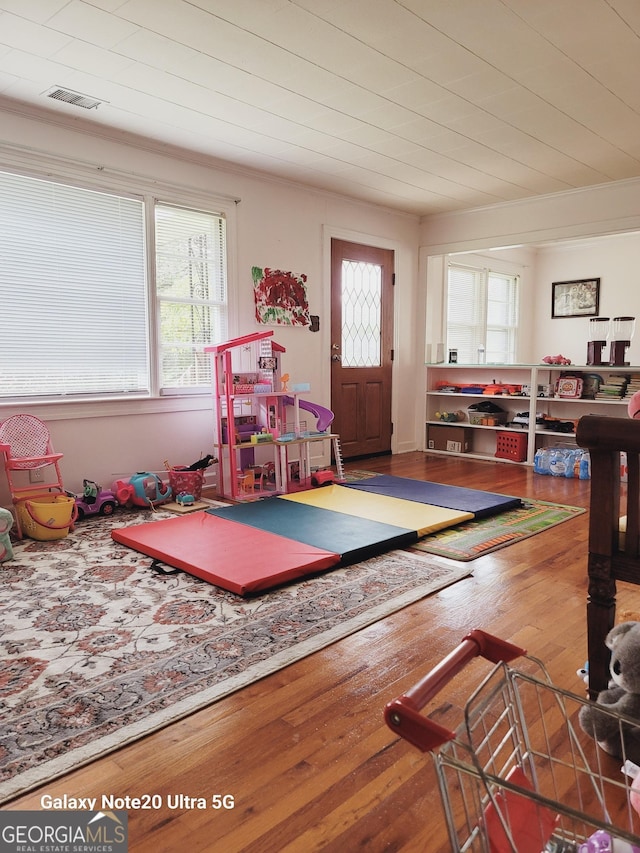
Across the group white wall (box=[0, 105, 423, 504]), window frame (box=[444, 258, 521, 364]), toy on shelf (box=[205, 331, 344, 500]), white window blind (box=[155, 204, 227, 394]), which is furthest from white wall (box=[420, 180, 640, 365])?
white window blind (box=[155, 204, 227, 394])

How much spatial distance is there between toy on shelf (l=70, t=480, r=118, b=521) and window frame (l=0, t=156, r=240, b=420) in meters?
0.53

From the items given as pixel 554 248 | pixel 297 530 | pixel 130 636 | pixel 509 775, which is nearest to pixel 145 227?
pixel 297 530

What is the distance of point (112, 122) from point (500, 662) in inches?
168

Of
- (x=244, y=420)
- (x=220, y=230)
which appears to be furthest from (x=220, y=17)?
(x=244, y=420)

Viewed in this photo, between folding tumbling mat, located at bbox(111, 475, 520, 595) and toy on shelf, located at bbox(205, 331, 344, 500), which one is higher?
toy on shelf, located at bbox(205, 331, 344, 500)

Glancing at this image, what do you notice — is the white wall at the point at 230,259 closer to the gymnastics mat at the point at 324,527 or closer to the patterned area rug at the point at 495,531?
the gymnastics mat at the point at 324,527

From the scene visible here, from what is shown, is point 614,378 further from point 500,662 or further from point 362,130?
point 500,662

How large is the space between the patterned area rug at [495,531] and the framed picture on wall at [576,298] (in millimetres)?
4747

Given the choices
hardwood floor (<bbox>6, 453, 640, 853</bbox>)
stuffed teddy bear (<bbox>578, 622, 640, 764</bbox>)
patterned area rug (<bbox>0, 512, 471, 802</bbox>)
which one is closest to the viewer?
hardwood floor (<bbox>6, 453, 640, 853</bbox>)

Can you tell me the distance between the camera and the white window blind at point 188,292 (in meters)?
4.64

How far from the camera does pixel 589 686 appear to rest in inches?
72.2

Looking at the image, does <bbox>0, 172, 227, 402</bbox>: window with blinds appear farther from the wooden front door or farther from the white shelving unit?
the white shelving unit

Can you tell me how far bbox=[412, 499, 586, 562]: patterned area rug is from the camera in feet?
11.0

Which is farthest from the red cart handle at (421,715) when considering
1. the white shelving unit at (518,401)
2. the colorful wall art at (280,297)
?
the white shelving unit at (518,401)
